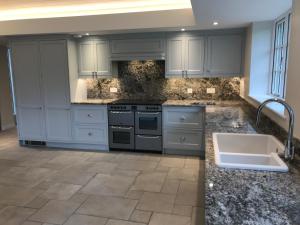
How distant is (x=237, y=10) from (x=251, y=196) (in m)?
2.46

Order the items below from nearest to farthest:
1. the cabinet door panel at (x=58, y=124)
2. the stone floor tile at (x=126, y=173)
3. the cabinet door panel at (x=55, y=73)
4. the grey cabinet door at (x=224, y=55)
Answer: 1. the stone floor tile at (x=126, y=173)
2. the grey cabinet door at (x=224, y=55)
3. the cabinet door panel at (x=55, y=73)
4. the cabinet door panel at (x=58, y=124)

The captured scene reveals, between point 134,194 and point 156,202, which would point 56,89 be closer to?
point 134,194

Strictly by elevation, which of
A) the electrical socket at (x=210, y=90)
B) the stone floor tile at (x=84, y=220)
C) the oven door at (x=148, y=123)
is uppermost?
the electrical socket at (x=210, y=90)

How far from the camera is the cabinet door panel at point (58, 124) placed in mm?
5000

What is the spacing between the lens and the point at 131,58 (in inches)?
188

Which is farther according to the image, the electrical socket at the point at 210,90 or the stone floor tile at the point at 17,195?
the electrical socket at the point at 210,90

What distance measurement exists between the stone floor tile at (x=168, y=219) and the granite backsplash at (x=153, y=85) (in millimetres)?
2756

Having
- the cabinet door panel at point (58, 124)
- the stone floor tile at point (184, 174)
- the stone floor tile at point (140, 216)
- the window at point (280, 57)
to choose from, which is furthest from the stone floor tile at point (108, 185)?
the window at point (280, 57)

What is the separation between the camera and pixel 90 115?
16.1 ft

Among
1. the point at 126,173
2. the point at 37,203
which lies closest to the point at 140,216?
the point at 126,173

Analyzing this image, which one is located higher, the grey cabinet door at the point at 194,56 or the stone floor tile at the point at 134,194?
the grey cabinet door at the point at 194,56

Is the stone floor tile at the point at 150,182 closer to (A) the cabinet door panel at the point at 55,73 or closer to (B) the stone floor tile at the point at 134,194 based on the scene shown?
(B) the stone floor tile at the point at 134,194

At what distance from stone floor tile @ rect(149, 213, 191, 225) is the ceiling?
2484 millimetres

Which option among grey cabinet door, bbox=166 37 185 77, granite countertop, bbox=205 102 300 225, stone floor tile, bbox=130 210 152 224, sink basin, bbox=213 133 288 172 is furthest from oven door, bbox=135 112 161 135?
granite countertop, bbox=205 102 300 225
